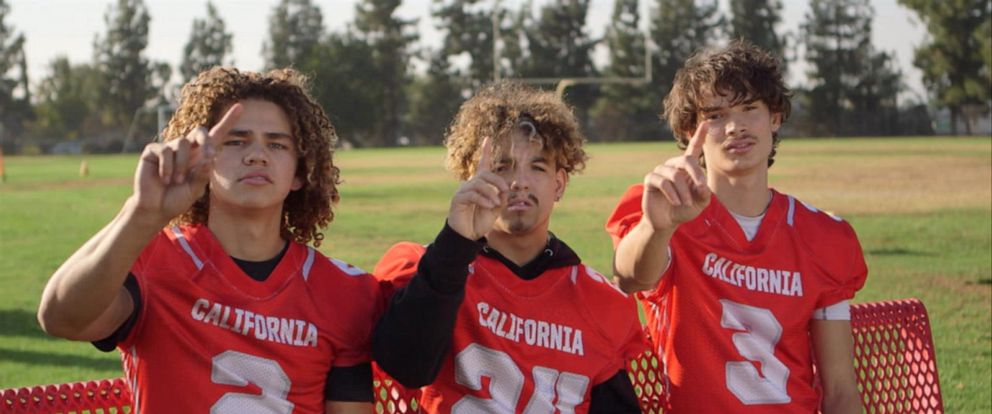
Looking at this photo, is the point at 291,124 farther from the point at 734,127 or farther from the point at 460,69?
the point at 460,69

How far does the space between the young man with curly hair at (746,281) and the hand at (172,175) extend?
1312 millimetres

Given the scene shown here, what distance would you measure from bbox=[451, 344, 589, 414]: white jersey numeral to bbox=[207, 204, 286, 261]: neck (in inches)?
24.2

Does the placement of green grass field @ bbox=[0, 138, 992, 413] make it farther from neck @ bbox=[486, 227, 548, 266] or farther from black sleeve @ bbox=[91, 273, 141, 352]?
black sleeve @ bbox=[91, 273, 141, 352]

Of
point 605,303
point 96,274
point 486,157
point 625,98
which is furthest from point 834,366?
point 625,98

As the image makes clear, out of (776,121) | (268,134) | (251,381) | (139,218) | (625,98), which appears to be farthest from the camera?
(625,98)

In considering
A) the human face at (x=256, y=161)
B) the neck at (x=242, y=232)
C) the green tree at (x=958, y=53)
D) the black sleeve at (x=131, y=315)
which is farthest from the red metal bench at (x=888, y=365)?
the green tree at (x=958, y=53)

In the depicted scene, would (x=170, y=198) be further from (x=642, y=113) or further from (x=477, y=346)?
(x=642, y=113)

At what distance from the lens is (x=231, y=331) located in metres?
3.02

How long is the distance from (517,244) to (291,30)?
328 feet

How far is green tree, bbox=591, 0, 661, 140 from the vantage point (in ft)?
272

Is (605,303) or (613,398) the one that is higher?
(605,303)

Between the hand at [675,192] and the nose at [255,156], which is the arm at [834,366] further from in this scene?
the nose at [255,156]

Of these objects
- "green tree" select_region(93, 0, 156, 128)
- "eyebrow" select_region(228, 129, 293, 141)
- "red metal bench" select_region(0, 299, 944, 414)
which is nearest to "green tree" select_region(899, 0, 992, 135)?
"green tree" select_region(93, 0, 156, 128)

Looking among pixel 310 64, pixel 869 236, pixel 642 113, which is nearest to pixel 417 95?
pixel 310 64
